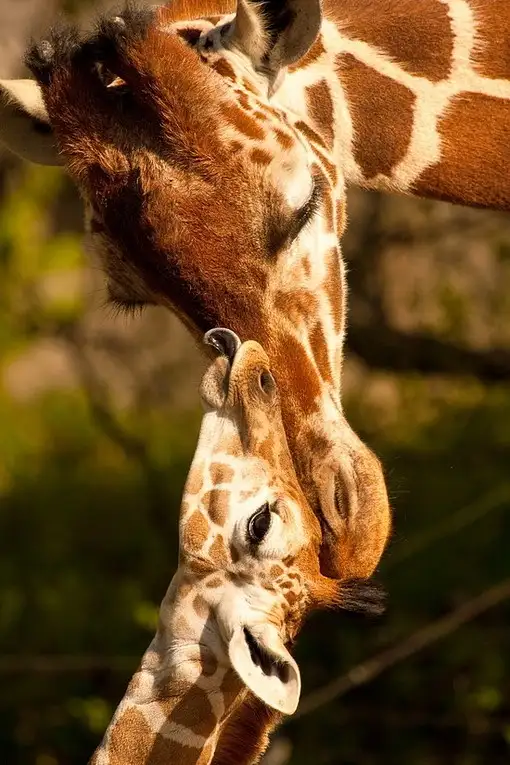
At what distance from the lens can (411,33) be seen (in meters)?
3.76

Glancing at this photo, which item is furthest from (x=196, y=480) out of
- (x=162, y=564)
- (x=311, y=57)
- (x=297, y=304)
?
(x=162, y=564)

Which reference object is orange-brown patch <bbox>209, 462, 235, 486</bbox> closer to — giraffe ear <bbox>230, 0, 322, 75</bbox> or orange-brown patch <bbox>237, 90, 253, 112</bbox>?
orange-brown patch <bbox>237, 90, 253, 112</bbox>

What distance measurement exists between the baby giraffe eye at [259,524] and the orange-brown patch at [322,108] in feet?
3.42

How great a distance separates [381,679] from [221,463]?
2990mm

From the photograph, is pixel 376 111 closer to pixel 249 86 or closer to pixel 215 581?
pixel 249 86

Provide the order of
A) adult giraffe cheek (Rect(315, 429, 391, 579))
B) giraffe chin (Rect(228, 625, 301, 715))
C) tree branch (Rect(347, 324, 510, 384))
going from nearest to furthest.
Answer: giraffe chin (Rect(228, 625, 301, 715)), adult giraffe cheek (Rect(315, 429, 391, 579)), tree branch (Rect(347, 324, 510, 384))

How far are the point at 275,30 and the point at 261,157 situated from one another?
0.36 m

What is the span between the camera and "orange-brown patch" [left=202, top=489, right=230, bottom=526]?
3.21 meters

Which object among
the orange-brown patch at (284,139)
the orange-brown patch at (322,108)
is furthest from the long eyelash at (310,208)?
the orange-brown patch at (322,108)

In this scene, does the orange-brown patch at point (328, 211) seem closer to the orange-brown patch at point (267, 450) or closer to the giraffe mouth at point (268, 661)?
the orange-brown patch at point (267, 450)

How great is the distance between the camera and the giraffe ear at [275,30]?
11.2ft

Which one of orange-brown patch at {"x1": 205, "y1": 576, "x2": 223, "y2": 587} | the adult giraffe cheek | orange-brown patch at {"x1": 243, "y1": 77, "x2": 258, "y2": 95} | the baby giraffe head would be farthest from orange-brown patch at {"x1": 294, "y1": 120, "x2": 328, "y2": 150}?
orange-brown patch at {"x1": 205, "y1": 576, "x2": 223, "y2": 587}

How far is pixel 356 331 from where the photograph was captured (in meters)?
6.23

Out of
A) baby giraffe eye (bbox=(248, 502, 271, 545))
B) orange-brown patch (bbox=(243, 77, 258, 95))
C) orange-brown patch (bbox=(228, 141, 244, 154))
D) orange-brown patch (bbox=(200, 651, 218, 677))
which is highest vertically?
orange-brown patch (bbox=(243, 77, 258, 95))
